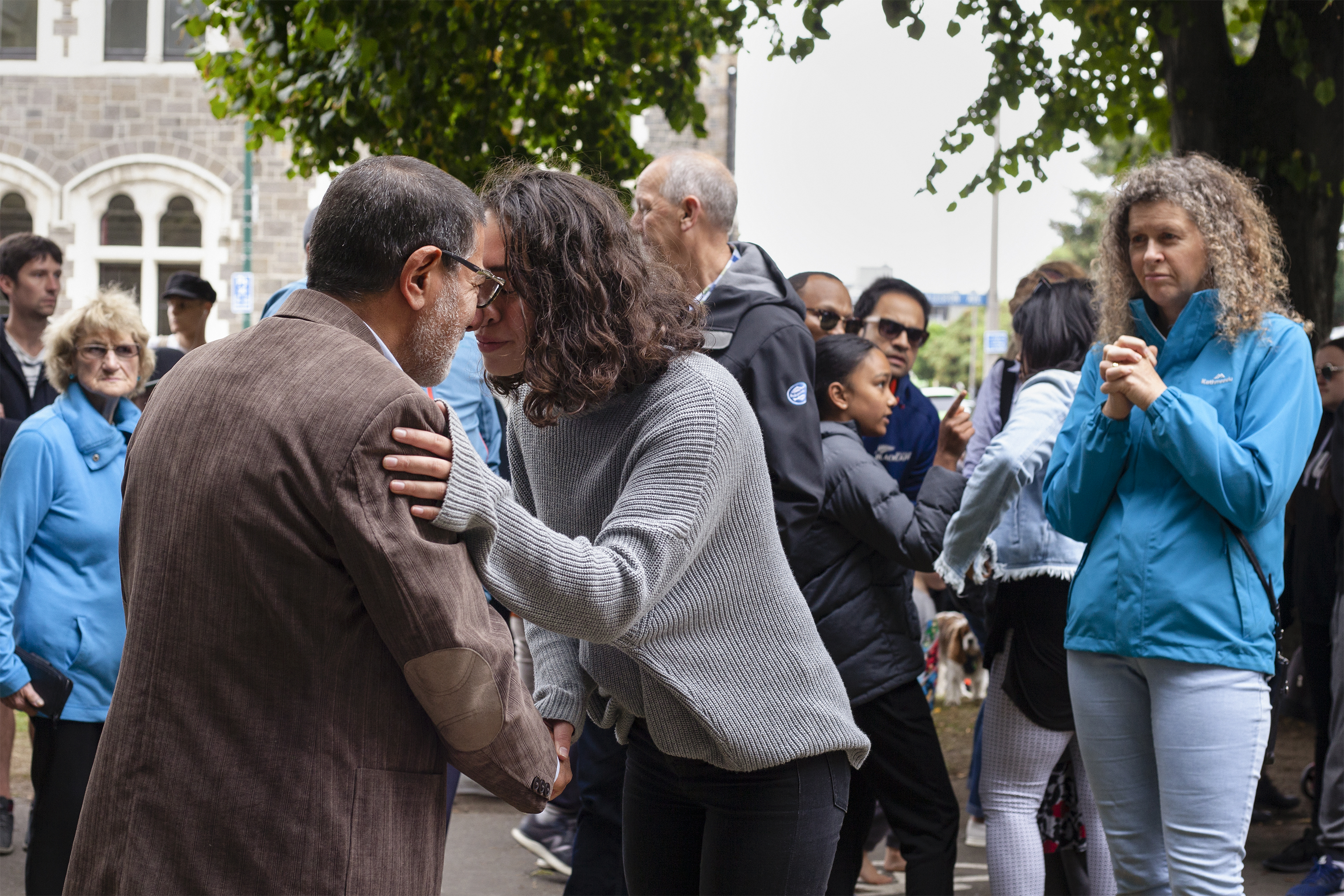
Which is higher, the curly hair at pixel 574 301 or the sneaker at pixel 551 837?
the curly hair at pixel 574 301

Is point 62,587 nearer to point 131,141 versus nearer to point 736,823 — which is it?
point 736,823

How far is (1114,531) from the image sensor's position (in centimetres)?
286

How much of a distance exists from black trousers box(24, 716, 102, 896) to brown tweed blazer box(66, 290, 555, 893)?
2.14 m

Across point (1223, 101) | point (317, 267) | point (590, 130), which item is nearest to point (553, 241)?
point (317, 267)

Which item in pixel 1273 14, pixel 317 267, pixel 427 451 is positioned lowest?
pixel 427 451

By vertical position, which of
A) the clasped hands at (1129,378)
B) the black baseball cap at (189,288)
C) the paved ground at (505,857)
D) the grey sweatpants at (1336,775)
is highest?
the black baseball cap at (189,288)

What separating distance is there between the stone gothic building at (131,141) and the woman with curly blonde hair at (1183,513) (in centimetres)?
1779

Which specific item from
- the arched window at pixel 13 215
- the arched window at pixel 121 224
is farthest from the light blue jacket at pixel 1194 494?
the arched window at pixel 13 215

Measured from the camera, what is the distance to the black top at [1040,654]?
348cm

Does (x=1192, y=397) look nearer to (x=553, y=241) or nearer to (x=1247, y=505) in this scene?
(x=1247, y=505)

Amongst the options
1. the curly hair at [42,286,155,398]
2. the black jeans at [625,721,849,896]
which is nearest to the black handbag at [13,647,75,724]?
the curly hair at [42,286,155,398]

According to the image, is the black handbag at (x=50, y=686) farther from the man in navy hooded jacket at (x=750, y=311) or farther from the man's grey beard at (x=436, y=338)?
the man's grey beard at (x=436, y=338)

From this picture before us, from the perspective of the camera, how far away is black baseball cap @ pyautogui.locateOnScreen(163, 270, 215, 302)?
692 centimetres

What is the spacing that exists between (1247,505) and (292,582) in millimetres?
2036
